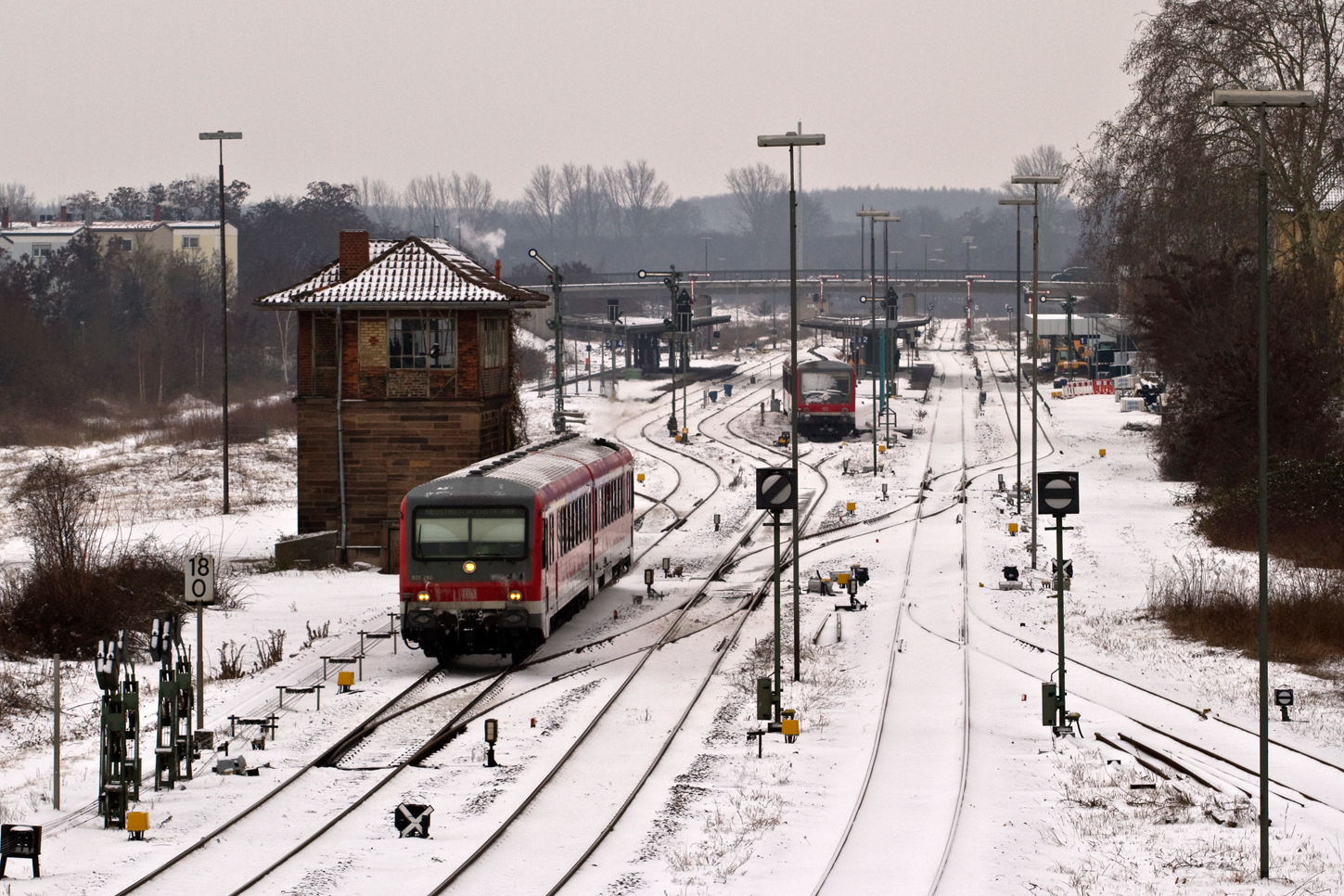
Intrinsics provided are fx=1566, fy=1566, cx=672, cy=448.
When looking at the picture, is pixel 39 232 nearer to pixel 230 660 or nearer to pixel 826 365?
pixel 826 365

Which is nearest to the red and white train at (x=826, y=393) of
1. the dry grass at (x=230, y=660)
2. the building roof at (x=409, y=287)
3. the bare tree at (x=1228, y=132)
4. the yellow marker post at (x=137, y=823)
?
the bare tree at (x=1228, y=132)

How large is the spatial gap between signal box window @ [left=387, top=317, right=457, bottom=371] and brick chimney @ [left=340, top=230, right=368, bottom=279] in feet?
9.62

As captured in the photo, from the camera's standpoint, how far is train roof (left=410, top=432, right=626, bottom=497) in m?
22.4

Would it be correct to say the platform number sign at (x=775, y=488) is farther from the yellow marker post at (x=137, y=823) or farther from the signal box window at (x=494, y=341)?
the signal box window at (x=494, y=341)

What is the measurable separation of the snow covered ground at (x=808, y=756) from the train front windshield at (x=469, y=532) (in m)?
1.85

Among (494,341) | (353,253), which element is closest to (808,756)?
(494,341)

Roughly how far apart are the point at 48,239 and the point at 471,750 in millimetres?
116485

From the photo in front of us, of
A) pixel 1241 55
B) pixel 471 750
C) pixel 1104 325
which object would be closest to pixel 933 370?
pixel 1104 325

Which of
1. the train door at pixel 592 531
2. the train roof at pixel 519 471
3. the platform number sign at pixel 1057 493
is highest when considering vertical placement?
the platform number sign at pixel 1057 493

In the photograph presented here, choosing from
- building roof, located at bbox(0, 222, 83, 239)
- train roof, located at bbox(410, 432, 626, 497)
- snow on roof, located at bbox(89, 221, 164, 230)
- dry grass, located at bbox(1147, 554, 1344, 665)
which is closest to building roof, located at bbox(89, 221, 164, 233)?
snow on roof, located at bbox(89, 221, 164, 230)

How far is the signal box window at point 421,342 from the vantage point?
34812 mm

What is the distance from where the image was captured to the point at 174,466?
54.7 meters

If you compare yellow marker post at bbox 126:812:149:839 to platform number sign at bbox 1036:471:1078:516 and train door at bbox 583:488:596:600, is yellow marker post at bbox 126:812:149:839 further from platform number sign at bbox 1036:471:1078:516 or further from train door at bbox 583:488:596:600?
train door at bbox 583:488:596:600

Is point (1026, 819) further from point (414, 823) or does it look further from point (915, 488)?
point (915, 488)
